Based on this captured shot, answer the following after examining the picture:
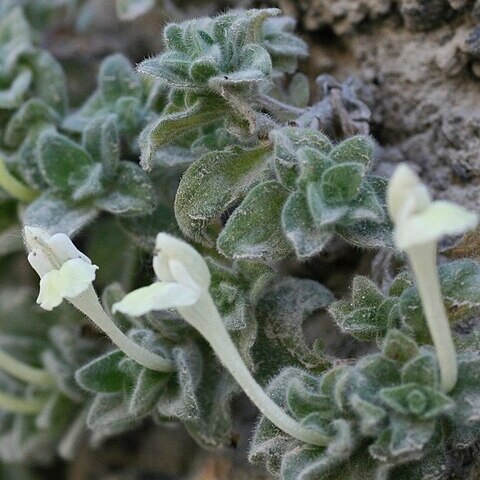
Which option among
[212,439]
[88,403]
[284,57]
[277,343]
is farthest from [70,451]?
[284,57]

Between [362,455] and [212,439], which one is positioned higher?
[362,455]

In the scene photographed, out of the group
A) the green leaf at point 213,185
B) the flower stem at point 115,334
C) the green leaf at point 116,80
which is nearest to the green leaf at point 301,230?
the green leaf at point 213,185

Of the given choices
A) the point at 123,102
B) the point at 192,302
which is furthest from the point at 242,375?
the point at 123,102

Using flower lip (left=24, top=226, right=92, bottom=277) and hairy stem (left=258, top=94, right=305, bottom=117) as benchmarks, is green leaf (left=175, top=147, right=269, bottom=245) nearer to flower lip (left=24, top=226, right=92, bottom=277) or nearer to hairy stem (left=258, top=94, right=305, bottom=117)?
hairy stem (left=258, top=94, right=305, bottom=117)

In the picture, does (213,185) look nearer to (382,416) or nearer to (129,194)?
(129,194)

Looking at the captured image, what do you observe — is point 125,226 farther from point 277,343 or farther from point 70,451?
point 70,451

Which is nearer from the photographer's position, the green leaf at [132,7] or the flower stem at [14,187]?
the flower stem at [14,187]

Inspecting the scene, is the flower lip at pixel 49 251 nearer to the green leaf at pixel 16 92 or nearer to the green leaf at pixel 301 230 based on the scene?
the green leaf at pixel 301 230
